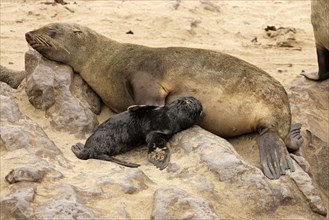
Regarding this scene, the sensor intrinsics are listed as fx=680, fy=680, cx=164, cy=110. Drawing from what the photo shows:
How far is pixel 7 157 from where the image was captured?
3.84 meters

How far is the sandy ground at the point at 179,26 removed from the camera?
8047 millimetres

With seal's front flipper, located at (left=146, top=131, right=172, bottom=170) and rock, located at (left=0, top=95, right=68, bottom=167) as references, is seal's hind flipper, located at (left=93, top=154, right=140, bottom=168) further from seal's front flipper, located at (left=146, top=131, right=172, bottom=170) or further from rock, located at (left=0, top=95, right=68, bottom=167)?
rock, located at (left=0, top=95, right=68, bottom=167)

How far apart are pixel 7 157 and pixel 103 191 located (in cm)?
60

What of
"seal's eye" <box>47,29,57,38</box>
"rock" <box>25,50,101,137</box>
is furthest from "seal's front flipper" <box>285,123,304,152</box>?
"seal's eye" <box>47,29,57,38</box>

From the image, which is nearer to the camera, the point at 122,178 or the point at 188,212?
the point at 188,212

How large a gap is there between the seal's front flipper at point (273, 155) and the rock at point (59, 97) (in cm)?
122

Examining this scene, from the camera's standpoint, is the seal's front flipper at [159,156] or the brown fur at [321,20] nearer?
the seal's front flipper at [159,156]

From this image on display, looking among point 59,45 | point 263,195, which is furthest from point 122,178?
point 59,45

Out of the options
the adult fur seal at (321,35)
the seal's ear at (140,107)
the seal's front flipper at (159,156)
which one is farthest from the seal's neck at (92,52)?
the adult fur seal at (321,35)

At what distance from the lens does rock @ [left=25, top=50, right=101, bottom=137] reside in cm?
479

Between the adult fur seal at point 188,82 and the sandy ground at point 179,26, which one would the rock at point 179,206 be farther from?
the sandy ground at point 179,26

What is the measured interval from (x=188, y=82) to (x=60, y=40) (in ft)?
4.00

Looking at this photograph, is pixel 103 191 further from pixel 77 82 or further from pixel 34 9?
pixel 34 9

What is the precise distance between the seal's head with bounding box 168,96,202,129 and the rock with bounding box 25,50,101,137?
0.63 meters
